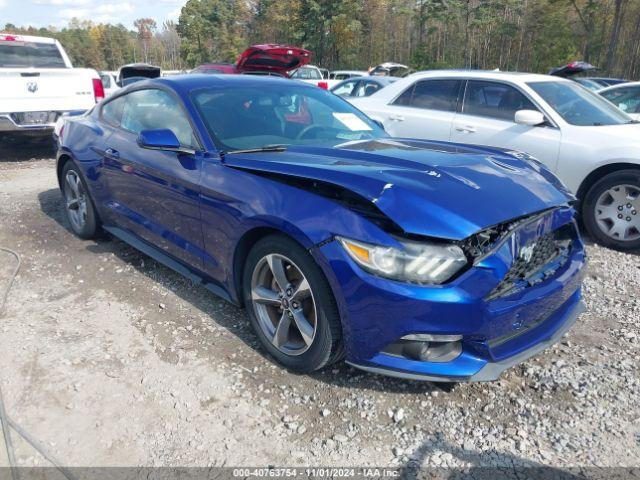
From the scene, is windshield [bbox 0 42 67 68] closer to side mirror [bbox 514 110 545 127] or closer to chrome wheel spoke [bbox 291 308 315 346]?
side mirror [bbox 514 110 545 127]

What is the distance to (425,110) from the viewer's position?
6.27 metres

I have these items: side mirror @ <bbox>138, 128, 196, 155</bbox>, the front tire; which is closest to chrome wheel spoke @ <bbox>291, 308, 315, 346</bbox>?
the front tire

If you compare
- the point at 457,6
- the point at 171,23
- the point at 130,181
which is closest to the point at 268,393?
the point at 130,181

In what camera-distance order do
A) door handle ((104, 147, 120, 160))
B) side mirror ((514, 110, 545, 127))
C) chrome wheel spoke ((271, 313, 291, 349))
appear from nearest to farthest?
1. chrome wheel spoke ((271, 313, 291, 349))
2. door handle ((104, 147, 120, 160))
3. side mirror ((514, 110, 545, 127))

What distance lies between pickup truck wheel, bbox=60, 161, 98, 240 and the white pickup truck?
2780 mm

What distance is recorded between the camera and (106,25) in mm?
102625

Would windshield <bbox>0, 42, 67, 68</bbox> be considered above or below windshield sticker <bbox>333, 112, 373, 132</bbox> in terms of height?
above

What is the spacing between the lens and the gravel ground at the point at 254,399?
2.25 m

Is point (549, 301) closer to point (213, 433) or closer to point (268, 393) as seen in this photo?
point (268, 393)

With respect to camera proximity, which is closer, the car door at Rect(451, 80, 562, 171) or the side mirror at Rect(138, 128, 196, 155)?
the side mirror at Rect(138, 128, 196, 155)

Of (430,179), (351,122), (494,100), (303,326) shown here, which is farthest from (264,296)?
(494,100)

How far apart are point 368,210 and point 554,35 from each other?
1160 inches

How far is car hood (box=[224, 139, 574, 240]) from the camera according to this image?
7.41 feet

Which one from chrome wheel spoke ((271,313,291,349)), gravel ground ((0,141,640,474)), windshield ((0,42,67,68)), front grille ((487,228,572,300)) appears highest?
windshield ((0,42,67,68))
